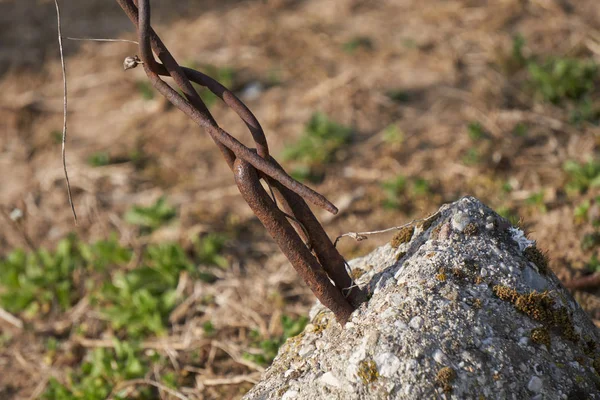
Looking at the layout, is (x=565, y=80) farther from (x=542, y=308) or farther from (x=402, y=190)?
(x=542, y=308)

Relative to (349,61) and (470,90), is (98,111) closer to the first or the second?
(349,61)

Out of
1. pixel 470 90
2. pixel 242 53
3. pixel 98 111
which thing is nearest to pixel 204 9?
pixel 242 53

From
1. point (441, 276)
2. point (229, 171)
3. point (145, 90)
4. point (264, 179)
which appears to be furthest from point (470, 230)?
point (145, 90)

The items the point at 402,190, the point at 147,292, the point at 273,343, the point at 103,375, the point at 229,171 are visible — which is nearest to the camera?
the point at 273,343

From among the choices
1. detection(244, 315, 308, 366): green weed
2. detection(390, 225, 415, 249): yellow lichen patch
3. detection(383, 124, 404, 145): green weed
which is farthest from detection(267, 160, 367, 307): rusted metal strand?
detection(383, 124, 404, 145): green weed

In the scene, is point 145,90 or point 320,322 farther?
point 145,90

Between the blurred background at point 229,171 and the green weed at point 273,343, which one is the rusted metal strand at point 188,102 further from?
the green weed at point 273,343
